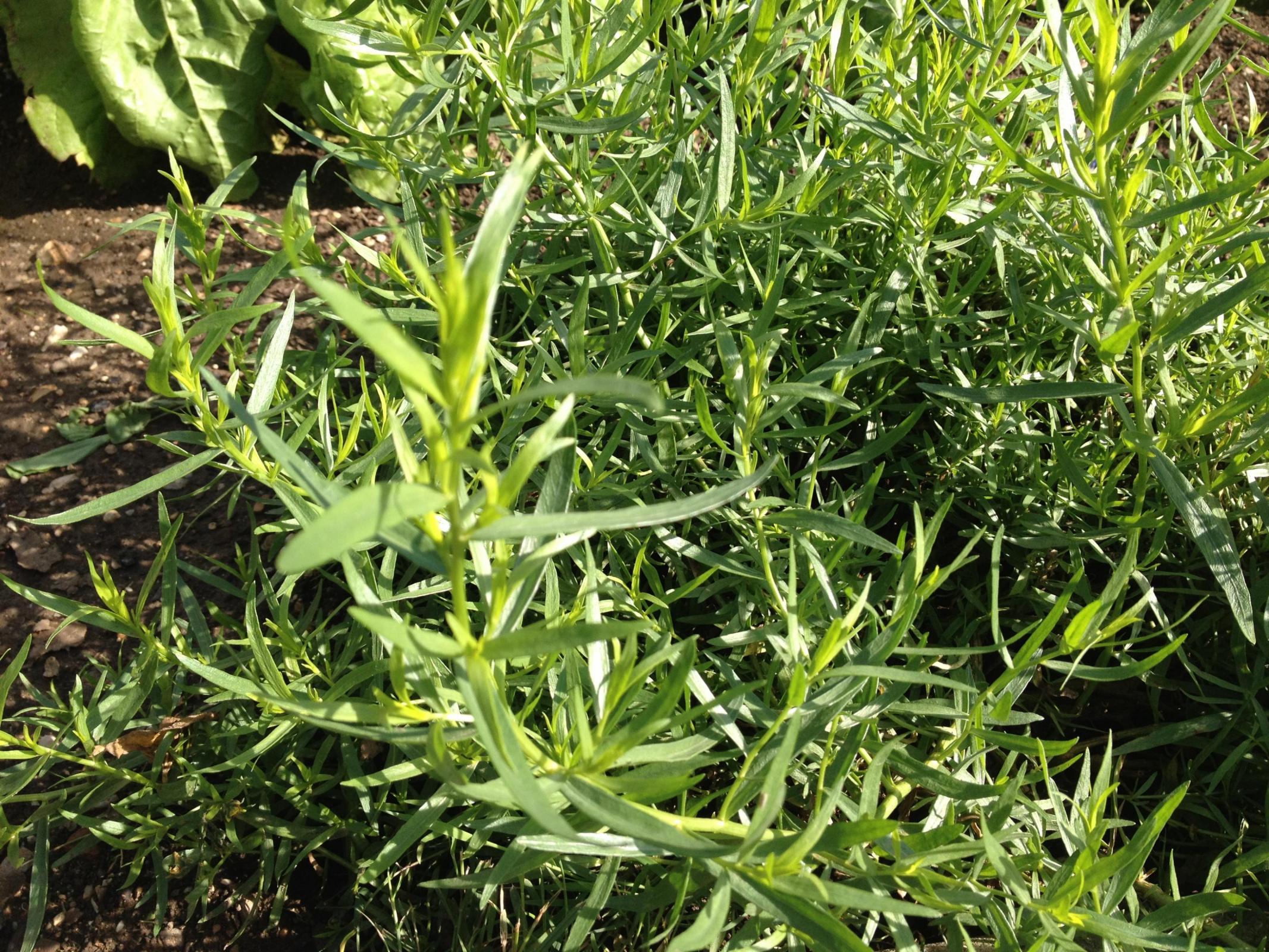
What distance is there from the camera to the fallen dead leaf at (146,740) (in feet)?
3.66

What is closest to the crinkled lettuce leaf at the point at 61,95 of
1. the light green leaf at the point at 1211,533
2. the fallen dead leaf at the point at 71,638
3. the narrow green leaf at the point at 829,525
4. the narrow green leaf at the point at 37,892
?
the fallen dead leaf at the point at 71,638

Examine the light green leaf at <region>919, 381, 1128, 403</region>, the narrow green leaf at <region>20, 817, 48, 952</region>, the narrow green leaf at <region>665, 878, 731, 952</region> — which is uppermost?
the light green leaf at <region>919, 381, 1128, 403</region>

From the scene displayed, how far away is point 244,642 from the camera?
956 millimetres

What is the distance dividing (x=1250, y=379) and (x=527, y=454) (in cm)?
95

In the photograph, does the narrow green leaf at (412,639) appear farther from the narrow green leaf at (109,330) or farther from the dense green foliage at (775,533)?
the narrow green leaf at (109,330)

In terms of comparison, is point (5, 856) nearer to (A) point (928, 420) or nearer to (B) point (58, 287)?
(B) point (58, 287)

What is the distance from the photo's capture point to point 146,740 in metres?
1.12

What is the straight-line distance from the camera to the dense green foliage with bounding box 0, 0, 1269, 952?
2.44 ft

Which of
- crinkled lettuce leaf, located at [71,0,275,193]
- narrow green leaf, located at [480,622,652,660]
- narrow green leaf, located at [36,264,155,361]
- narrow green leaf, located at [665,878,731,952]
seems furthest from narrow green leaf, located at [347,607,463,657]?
crinkled lettuce leaf, located at [71,0,275,193]

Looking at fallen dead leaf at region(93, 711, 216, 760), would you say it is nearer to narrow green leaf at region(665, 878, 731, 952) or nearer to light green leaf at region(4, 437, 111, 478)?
light green leaf at region(4, 437, 111, 478)

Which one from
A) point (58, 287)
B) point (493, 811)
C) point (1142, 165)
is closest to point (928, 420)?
point (1142, 165)

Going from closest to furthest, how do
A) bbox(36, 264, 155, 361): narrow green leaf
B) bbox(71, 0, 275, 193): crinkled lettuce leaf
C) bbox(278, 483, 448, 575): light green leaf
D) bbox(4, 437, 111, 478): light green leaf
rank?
bbox(278, 483, 448, 575): light green leaf
bbox(36, 264, 155, 361): narrow green leaf
bbox(4, 437, 111, 478): light green leaf
bbox(71, 0, 275, 193): crinkled lettuce leaf

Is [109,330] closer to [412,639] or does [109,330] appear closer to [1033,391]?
[412,639]

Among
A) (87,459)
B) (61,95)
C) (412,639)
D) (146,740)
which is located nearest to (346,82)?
(61,95)
